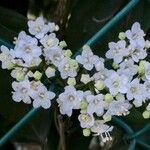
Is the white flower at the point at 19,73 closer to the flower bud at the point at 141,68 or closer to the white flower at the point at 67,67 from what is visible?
the white flower at the point at 67,67

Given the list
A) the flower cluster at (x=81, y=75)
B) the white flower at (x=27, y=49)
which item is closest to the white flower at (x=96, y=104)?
the flower cluster at (x=81, y=75)

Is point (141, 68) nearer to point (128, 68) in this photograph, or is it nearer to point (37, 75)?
point (128, 68)

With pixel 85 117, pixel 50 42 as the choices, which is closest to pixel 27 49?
pixel 50 42

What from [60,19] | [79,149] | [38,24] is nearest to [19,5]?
[60,19]

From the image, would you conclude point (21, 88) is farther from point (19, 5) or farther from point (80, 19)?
point (19, 5)

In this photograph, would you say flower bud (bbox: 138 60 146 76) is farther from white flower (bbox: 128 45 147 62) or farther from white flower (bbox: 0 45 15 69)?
white flower (bbox: 0 45 15 69)

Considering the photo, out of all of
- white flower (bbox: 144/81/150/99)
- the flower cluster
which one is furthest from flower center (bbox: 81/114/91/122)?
white flower (bbox: 144/81/150/99)
